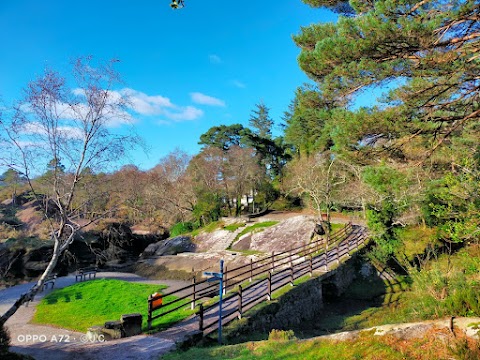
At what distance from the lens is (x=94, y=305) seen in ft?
43.1

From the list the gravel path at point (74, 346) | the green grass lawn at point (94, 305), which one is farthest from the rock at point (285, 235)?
the gravel path at point (74, 346)

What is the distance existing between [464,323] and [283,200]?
3173 centimetres

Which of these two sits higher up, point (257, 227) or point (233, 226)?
point (233, 226)

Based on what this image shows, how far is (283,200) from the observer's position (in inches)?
1430

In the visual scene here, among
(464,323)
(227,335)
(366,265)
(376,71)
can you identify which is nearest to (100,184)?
(227,335)

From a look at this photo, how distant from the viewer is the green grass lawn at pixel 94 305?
35.9 ft

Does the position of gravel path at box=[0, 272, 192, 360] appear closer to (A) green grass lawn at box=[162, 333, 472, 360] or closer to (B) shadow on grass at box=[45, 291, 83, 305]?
(A) green grass lawn at box=[162, 333, 472, 360]

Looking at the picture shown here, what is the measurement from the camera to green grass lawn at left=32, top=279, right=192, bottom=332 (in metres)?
10.9

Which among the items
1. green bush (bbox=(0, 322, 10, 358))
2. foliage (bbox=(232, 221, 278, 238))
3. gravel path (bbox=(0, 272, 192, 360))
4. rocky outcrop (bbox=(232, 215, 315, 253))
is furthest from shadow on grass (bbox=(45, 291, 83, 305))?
foliage (bbox=(232, 221, 278, 238))

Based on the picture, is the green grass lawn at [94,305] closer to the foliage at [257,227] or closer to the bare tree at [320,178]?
the foliage at [257,227]

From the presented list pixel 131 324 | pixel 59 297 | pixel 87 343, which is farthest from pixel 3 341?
pixel 59 297

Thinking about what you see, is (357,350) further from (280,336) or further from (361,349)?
(280,336)

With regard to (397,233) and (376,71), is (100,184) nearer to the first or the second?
(376,71)

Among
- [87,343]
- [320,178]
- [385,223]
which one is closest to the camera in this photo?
[87,343]
